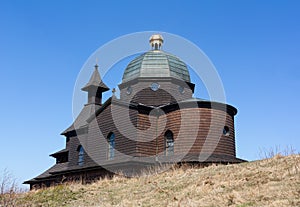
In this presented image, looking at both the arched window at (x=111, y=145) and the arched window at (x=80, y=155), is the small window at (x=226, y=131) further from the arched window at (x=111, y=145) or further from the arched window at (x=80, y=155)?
the arched window at (x=80, y=155)

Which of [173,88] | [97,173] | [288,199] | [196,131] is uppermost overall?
[173,88]

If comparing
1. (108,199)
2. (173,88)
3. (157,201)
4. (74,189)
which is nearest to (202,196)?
(157,201)

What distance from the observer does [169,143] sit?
71.6 feet

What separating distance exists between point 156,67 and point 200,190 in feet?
59.1

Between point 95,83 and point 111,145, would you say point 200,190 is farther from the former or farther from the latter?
point 95,83

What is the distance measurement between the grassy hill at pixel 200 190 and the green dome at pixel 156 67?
14.1 m

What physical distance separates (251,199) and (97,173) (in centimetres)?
1556

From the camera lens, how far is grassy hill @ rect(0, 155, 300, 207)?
24.7 feet

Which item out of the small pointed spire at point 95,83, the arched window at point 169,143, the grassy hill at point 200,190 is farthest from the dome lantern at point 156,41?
the grassy hill at point 200,190

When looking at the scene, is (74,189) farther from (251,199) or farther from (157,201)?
(251,199)

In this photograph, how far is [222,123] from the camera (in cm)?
2153

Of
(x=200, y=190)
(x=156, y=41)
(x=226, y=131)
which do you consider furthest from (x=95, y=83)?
(x=200, y=190)

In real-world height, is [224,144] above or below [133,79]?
below

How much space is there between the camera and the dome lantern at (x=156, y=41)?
98.0 ft
